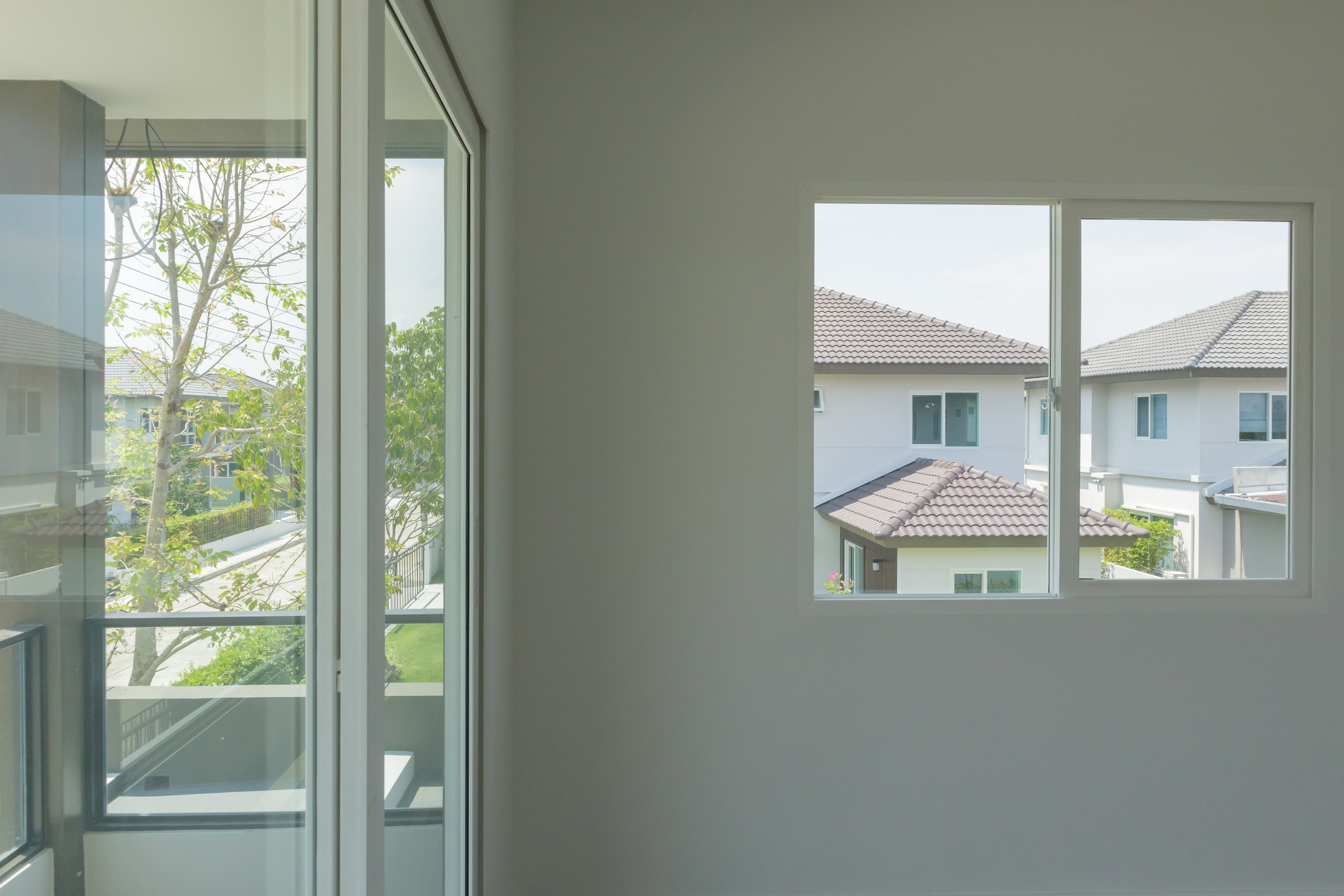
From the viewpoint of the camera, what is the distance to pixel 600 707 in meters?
2.35

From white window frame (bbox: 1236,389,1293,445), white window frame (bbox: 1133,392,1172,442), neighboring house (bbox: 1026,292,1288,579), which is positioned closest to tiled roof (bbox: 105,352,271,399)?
neighboring house (bbox: 1026,292,1288,579)

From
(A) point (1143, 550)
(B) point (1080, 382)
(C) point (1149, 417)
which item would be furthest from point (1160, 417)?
(A) point (1143, 550)

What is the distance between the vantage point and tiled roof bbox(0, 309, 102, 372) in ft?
1.50

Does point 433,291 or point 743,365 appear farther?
point 743,365

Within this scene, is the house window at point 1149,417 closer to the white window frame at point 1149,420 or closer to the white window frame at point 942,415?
the white window frame at point 1149,420

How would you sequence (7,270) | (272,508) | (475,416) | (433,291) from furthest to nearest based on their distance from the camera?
1. (475,416)
2. (433,291)
3. (272,508)
4. (7,270)

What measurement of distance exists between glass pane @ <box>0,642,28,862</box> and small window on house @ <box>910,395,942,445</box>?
→ 2292 millimetres

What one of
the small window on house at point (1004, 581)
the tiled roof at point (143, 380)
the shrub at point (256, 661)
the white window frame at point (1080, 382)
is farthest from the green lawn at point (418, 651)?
the small window on house at point (1004, 581)

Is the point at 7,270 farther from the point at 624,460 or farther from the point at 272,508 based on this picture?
the point at 624,460

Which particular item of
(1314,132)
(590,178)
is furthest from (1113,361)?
(590,178)

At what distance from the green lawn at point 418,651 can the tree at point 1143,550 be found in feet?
6.62

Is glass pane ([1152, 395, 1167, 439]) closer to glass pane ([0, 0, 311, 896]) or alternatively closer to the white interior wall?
the white interior wall

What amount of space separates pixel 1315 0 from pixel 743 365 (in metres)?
2.07

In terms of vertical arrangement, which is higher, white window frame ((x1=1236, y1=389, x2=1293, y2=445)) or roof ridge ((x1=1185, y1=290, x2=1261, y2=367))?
roof ridge ((x1=1185, y1=290, x2=1261, y2=367))
